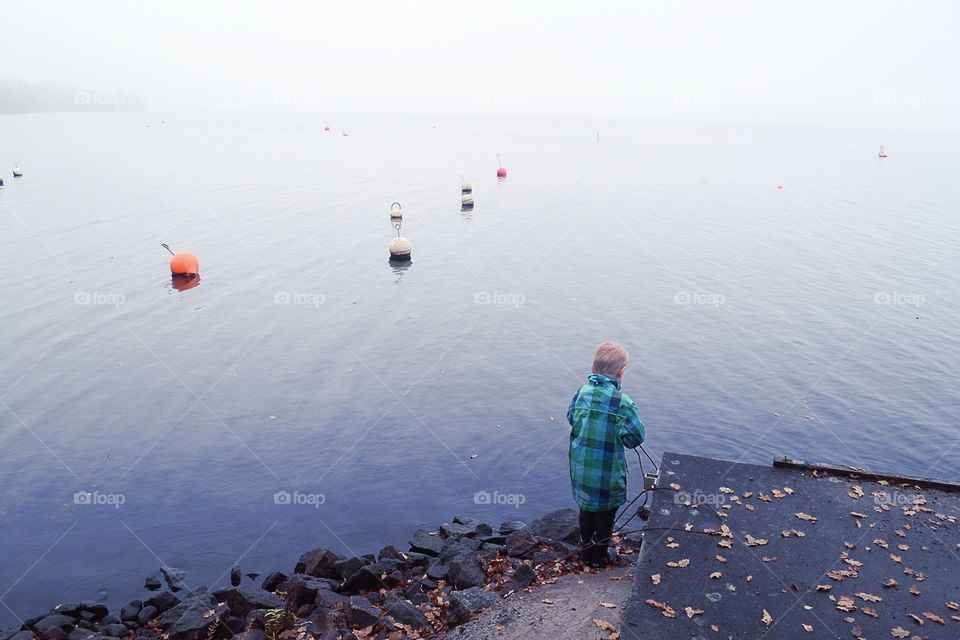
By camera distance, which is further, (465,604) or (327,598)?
(327,598)

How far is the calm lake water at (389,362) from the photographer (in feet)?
56.2

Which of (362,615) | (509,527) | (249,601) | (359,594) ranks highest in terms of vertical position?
(362,615)

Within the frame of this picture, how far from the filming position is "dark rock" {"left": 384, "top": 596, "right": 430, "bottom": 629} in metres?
10.9

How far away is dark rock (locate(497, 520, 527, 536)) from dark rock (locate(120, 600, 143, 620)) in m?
7.64

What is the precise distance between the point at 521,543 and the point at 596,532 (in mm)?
3634

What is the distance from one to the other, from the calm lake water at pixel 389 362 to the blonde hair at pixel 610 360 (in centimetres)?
877

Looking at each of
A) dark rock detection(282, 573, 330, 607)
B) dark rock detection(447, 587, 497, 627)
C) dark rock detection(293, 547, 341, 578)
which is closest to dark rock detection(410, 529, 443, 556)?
dark rock detection(293, 547, 341, 578)

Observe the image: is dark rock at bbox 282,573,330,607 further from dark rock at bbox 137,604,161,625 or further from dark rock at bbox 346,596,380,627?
dark rock at bbox 137,604,161,625

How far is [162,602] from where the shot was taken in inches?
534

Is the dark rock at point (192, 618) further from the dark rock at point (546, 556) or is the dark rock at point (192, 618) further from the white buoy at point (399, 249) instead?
the white buoy at point (399, 249)

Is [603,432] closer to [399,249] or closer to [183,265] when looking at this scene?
[183,265]

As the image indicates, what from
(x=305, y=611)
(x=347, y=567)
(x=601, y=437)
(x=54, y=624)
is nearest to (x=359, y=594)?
(x=347, y=567)

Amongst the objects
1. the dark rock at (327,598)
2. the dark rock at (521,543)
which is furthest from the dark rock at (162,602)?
the dark rock at (521,543)

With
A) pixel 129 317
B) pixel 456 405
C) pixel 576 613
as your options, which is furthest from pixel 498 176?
pixel 576 613
